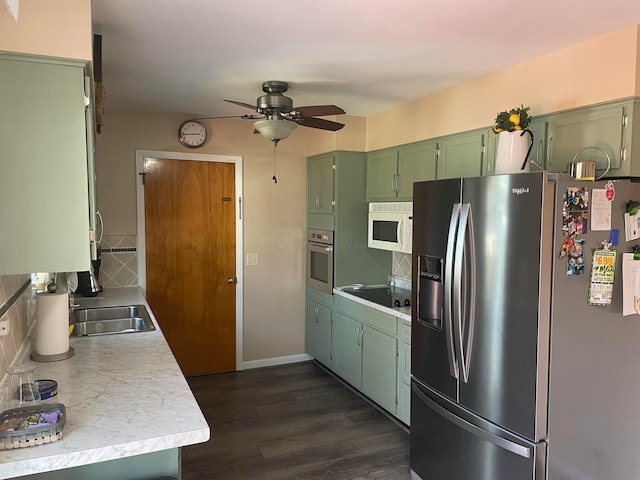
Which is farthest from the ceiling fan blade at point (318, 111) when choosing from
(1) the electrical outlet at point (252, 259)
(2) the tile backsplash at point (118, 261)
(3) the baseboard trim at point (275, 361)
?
(3) the baseboard trim at point (275, 361)

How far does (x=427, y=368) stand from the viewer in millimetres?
2666

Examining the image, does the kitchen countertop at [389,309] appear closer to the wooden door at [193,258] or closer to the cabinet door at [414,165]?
the cabinet door at [414,165]

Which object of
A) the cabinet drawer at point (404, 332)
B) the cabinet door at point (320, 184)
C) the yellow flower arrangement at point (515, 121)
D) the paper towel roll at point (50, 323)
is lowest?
the cabinet drawer at point (404, 332)

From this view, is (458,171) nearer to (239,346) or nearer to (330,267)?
(330,267)

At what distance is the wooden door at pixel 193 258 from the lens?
4.24 metres

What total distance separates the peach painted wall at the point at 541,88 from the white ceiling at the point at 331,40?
0.06 m

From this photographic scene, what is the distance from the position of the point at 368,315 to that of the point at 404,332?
50 centimetres

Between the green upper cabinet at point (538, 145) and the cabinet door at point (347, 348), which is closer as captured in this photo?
the green upper cabinet at point (538, 145)

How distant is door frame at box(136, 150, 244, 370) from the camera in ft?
13.6

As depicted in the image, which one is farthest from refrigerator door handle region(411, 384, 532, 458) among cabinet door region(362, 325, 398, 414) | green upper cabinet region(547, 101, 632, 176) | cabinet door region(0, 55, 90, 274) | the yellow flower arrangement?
cabinet door region(0, 55, 90, 274)

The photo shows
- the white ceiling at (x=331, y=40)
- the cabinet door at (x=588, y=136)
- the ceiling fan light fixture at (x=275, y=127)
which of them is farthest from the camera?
the ceiling fan light fixture at (x=275, y=127)

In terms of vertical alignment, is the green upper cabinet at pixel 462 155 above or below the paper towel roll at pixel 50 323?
above

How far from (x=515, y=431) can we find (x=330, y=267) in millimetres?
2396

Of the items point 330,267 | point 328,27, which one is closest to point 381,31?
point 328,27
